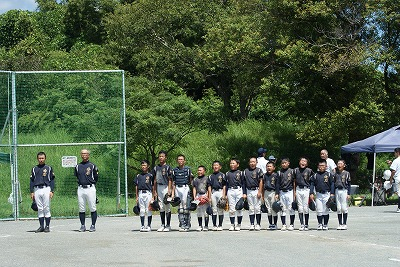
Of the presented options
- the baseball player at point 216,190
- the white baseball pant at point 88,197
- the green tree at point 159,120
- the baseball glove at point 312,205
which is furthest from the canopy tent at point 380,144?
the white baseball pant at point 88,197

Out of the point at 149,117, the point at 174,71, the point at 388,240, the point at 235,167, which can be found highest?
the point at 174,71

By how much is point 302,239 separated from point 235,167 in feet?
11.0

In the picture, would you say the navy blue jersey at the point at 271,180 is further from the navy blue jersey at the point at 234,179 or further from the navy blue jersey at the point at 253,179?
the navy blue jersey at the point at 234,179

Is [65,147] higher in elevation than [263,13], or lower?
lower

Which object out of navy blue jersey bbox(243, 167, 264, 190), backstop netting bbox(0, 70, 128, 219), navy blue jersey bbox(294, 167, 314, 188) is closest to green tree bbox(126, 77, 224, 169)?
backstop netting bbox(0, 70, 128, 219)

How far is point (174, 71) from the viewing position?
4234cm

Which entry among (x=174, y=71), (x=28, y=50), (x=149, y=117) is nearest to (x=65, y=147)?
(x=149, y=117)

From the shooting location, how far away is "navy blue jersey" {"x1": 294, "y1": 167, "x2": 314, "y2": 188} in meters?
18.8

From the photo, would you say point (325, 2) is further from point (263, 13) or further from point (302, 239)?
point (302, 239)

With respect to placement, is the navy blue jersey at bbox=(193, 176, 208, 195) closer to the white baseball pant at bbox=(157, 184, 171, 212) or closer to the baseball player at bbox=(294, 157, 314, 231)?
the white baseball pant at bbox=(157, 184, 171, 212)

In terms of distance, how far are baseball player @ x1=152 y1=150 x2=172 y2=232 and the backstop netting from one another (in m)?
4.31

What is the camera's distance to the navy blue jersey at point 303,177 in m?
18.8

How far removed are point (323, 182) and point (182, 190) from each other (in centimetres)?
336

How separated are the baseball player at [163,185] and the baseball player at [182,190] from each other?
143mm
